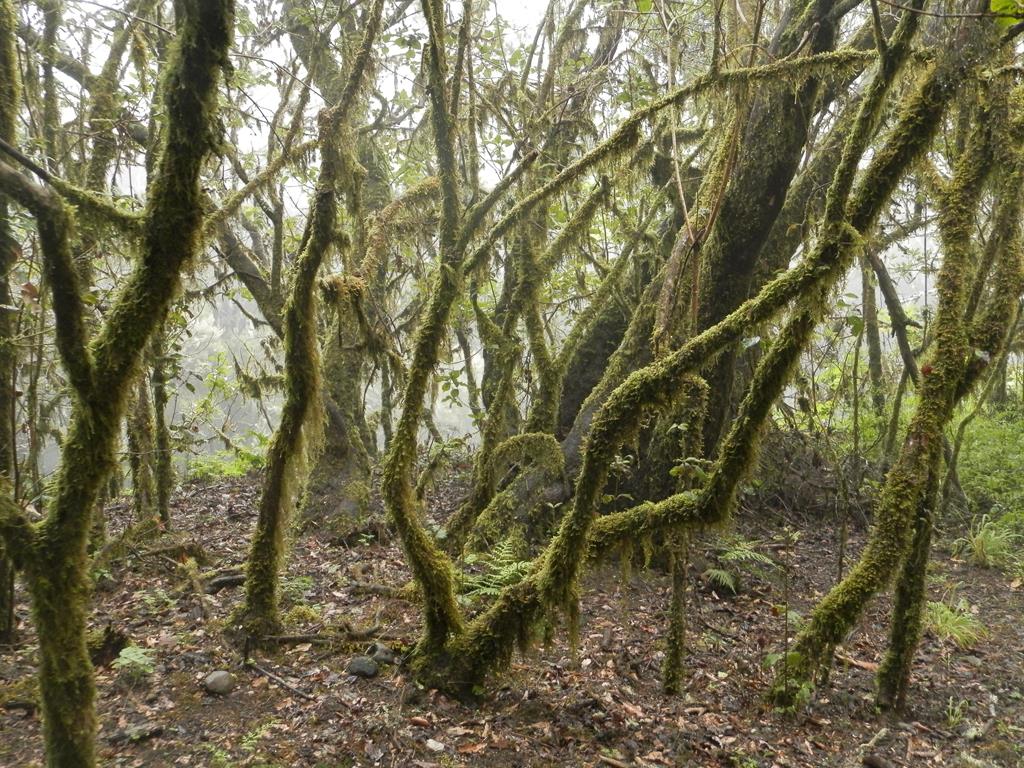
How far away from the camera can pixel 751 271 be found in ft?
19.9

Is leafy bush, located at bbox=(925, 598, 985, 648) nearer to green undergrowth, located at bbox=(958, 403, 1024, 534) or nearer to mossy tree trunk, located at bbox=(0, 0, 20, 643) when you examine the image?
green undergrowth, located at bbox=(958, 403, 1024, 534)

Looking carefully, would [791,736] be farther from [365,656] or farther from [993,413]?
[993,413]

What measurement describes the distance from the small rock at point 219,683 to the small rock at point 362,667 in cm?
75

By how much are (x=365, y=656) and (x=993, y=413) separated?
12801 mm

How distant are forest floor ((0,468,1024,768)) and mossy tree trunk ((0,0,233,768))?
0.83 meters

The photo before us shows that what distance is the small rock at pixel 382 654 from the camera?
4.44 m

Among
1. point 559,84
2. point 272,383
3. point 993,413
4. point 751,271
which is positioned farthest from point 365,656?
point 993,413

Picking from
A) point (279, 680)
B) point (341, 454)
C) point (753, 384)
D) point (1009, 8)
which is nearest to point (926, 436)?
point (753, 384)

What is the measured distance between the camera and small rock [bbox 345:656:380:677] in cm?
432

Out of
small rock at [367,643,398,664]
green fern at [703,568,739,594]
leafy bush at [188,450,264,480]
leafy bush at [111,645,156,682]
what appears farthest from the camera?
leafy bush at [188,450,264,480]

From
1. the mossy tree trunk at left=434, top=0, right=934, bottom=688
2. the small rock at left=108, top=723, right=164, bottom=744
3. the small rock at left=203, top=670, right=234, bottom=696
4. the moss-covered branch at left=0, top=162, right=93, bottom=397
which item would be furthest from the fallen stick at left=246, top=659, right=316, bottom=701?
the moss-covered branch at left=0, top=162, right=93, bottom=397

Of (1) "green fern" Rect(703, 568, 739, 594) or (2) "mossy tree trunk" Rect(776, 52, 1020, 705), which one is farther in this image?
(1) "green fern" Rect(703, 568, 739, 594)

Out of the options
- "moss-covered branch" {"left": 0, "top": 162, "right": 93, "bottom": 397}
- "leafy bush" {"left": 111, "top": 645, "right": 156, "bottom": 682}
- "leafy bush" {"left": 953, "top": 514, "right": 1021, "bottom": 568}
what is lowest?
"leafy bush" {"left": 953, "top": 514, "right": 1021, "bottom": 568}

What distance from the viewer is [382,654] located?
449 centimetres
